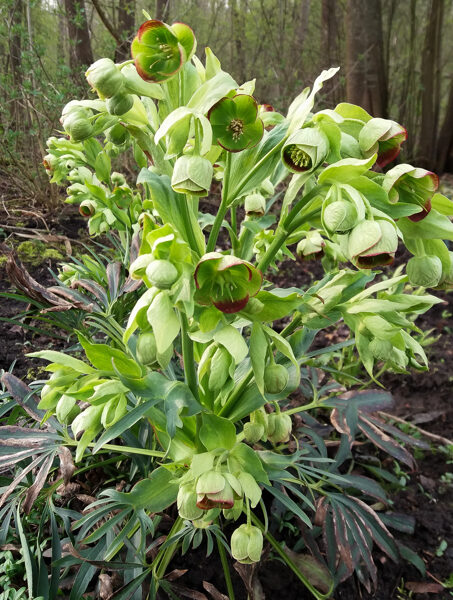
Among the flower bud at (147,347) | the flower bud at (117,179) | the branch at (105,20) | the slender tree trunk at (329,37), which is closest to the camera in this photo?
the flower bud at (147,347)

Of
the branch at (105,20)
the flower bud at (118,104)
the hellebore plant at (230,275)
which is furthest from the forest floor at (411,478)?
the branch at (105,20)

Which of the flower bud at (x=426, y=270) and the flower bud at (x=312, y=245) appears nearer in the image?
the flower bud at (x=426, y=270)

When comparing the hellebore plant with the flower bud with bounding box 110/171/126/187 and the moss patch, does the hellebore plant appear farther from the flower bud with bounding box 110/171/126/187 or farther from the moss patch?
the moss patch

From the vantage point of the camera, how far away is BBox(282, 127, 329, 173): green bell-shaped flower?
0.57 m

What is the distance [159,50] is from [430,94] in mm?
4798

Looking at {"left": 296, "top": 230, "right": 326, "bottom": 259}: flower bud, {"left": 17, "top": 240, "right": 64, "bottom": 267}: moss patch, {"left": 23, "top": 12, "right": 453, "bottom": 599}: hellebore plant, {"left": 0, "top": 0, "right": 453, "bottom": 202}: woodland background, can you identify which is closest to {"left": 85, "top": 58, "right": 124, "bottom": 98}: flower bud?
{"left": 23, "top": 12, "right": 453, "bottom": 599}: hellebore plant

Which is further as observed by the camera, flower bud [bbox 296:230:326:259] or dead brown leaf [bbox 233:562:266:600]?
flower bud [bbox 296:230:326:259]

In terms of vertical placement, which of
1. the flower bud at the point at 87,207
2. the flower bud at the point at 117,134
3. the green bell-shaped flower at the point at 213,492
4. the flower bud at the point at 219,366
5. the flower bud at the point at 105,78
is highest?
the flower bud at the point at 105,78

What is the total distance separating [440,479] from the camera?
1451mm

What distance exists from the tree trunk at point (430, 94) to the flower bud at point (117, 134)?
14.5 ft

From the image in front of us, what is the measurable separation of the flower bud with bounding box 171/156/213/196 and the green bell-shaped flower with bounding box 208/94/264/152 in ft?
0.23

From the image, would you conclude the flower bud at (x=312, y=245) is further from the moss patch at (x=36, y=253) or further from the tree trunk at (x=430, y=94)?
the tree trunk at (x=430, y=94)

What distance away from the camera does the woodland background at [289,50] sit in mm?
3277

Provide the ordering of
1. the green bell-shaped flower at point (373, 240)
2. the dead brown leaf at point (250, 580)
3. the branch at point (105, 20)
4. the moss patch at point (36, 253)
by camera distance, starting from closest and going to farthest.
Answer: the green bell-shaped flower at point (373, 240) → the dead brown leaf at point (250, 580) → the moss patch at point (36, 253) → the branch at point (105, 20)
